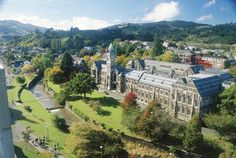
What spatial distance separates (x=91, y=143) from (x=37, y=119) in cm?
947

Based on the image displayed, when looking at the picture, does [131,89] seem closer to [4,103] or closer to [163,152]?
[163,152]

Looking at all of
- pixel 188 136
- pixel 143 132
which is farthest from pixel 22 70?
pixel 188 136

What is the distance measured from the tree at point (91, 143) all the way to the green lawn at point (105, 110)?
4.44 meters

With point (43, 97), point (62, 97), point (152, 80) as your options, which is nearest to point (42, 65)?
point (43, 97)

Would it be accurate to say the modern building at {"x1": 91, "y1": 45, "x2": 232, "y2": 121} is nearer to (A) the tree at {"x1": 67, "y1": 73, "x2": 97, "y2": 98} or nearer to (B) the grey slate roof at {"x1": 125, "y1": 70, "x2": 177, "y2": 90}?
(B) the grey slate roof at {"x1": 125, "y1": 70, "x2": 177, "y2": 90}

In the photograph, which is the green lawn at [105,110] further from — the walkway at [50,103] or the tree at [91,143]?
the tree at [91,143]

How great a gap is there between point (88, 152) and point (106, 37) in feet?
266

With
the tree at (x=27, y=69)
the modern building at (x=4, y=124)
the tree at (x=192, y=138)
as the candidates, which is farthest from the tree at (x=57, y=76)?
the modern building at (x=4, y=124)

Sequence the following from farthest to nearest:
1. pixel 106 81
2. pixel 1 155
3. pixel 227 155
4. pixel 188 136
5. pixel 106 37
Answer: pixel 106 37
pixel 106 81
pixel 188 136
pixel 227 155
pixel 1 155

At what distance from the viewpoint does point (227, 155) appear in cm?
1725

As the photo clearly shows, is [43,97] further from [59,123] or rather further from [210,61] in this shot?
[210,61]

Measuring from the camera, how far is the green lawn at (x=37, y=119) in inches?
848

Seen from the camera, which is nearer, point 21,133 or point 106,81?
point 21,133

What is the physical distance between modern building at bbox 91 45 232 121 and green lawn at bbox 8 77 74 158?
1063 centimetres
